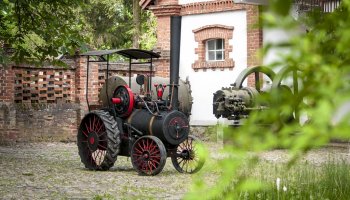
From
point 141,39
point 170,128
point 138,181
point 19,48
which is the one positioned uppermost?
point 141,39

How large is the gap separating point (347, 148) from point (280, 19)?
17.5 meters

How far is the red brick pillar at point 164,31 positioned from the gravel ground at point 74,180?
6.67 m

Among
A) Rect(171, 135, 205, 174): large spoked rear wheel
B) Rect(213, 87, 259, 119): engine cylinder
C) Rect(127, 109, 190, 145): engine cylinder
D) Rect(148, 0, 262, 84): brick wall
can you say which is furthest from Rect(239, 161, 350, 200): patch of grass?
Rect(148, 0, 262, 84): brick wall

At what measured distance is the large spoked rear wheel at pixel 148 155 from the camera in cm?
1230

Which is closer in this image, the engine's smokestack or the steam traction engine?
the steam traction engine

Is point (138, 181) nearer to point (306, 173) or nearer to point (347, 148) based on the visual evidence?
point (306, 173)

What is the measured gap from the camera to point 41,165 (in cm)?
1419

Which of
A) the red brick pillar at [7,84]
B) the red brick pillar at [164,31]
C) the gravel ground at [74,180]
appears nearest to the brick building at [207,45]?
the red brick pillar at [164,31]

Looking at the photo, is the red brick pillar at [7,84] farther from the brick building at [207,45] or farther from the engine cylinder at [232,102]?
the engine cylinder at [232,102]

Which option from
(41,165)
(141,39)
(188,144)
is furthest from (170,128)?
(141,39)

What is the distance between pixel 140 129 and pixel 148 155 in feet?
2.11

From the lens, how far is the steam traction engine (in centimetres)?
1263

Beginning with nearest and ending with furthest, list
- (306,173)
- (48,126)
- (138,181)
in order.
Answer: (306,173)
(138,181)
(48,126)

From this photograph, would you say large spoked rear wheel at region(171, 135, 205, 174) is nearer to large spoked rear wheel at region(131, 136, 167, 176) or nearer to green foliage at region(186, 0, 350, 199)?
large spoked rear wheel at region(131, 136, 167, 176)
